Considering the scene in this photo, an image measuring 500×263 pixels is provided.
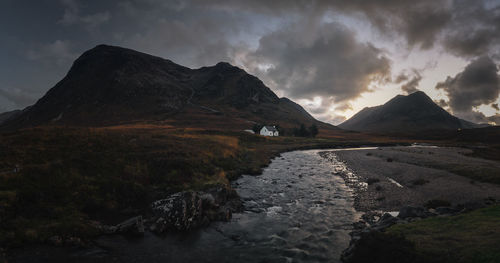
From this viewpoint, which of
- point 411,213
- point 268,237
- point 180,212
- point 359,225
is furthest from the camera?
point 180,212

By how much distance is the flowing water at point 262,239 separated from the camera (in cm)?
1290

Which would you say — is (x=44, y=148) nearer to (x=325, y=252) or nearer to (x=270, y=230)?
(x=270, y=230)

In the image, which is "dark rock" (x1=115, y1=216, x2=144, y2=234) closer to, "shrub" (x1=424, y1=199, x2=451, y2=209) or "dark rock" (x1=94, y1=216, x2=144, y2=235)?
"dark rock" (x1=94, y1=216, x2=144, y2=235)

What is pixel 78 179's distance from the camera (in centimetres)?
1958

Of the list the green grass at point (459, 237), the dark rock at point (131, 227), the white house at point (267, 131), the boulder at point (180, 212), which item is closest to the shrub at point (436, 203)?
the green grass at point (459, 237)

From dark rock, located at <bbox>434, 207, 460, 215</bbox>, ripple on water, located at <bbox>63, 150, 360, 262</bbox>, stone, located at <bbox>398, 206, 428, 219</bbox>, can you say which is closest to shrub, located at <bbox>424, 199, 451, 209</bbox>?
dark rock, located at <bbox>434, 207, 460, 215</bbox>

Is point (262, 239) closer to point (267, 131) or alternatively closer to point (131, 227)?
point (131, 227)

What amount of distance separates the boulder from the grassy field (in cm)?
260

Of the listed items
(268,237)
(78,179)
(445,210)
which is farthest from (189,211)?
(445,210)

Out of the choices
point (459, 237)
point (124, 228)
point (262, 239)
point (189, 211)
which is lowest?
point (262, 239)

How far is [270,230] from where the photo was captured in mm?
16453

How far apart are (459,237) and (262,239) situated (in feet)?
35.1

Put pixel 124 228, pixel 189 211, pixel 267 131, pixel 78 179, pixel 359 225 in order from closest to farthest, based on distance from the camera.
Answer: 1. pixel 124 228
2. pixel 359 225
3. pixel 189 211
4. pixel 78 179
5. pixel 267 131

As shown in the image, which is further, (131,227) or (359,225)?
(359,225)
